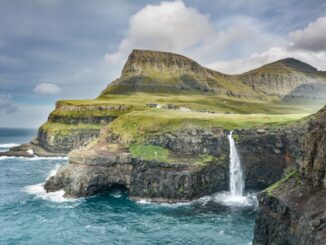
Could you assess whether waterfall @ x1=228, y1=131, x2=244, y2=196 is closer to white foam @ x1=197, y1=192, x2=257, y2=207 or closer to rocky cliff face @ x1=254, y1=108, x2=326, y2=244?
white foam @ x1=197, y1=192, x2=257, y2=207

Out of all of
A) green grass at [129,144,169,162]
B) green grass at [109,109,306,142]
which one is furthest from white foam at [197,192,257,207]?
green grass at [109,109,306,142]

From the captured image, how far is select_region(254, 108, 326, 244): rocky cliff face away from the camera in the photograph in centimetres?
3391

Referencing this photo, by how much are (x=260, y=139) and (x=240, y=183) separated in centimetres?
1143

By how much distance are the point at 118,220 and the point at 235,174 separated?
31.1 metres

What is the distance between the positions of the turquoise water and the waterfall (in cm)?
471

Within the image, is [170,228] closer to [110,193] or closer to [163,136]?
[110,193]

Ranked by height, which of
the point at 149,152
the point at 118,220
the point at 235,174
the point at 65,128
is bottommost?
the point at 118,220

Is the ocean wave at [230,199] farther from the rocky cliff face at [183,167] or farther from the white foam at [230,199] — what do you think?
the rocky cliff face at [183,167]

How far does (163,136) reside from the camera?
8775cm

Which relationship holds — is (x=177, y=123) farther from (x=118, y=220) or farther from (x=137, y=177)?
(x=118, y=220)

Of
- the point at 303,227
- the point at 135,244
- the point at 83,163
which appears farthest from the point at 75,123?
the point at 303,227

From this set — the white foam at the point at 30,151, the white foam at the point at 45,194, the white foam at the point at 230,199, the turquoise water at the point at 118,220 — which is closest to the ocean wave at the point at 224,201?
the white foam at the point at 230,199

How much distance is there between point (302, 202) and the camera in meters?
37.1

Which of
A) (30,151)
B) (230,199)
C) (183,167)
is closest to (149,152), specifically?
(183,167)
